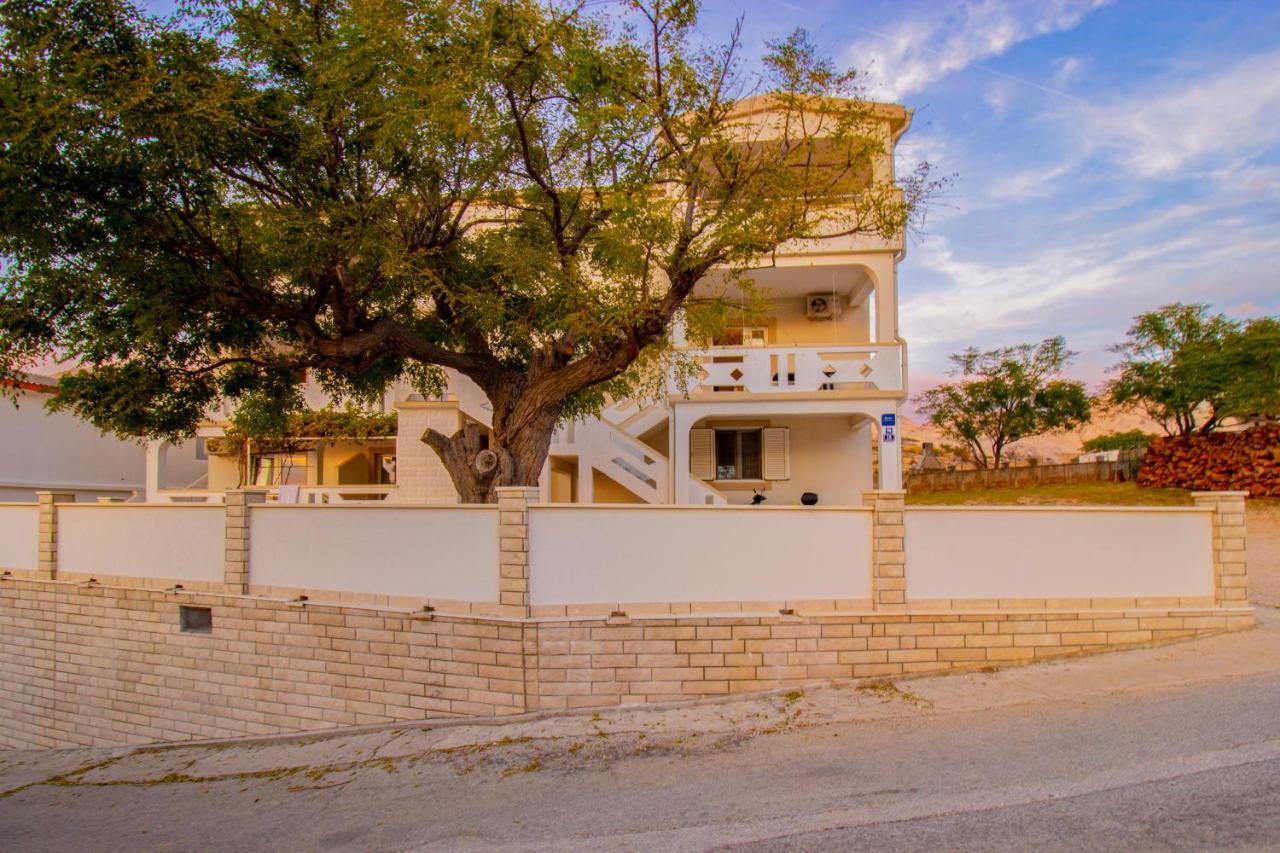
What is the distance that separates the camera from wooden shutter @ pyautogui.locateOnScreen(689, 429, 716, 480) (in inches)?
650

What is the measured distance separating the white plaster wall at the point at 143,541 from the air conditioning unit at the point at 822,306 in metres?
12.7

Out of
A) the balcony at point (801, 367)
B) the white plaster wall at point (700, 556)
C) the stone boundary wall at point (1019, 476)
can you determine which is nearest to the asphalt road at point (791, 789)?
the white plaster wall at point (700, 556)

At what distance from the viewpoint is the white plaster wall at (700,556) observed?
8406 mm

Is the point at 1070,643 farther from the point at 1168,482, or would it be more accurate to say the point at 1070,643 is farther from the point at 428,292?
A: the point at 1168,482

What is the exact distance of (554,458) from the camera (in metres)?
14.9

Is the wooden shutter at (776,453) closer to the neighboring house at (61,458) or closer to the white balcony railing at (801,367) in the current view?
the white balcony railing at (801,367)

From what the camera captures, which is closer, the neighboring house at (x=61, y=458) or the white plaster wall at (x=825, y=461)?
the white plaster wall at (x=825, y=461)

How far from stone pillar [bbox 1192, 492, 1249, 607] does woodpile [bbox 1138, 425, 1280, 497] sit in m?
8.10

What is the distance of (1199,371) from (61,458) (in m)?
30.0

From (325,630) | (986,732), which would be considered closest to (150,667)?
(325,630)

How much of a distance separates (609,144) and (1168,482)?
1648 centimetres

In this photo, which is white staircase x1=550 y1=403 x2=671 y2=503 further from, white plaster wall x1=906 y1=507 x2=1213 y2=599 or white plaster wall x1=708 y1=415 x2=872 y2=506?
white plaster wall x1=906 y1=507 x2=1213 y2=599

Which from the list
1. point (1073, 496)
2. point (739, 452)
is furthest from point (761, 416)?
point (1073, 496)

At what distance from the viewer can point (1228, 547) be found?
334 inches
